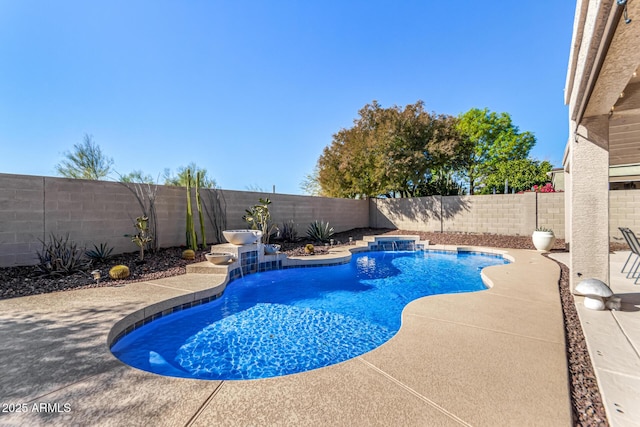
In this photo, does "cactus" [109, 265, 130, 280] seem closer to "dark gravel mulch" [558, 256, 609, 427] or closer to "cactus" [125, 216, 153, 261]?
"cactus" [125, 216, 153, 261]

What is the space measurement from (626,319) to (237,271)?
601cm

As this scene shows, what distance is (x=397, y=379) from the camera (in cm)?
199

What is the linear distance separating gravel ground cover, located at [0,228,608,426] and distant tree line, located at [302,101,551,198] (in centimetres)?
451

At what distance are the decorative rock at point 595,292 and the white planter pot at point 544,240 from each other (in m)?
5.66

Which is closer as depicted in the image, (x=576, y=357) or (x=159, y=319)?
(x=576, y=357)

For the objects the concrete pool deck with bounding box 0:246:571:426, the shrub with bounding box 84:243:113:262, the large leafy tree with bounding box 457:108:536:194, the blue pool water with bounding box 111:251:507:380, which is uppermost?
the large leafy tree with bounding box 457:108:536:194

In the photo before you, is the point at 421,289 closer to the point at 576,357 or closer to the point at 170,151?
the point at 576,357

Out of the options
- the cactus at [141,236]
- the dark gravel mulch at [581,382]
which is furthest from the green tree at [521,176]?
the cactus at [141,236]

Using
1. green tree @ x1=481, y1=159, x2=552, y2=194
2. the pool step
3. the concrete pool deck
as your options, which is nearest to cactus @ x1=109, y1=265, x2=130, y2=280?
the pool step

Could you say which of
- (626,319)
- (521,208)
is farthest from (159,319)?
(521,208)

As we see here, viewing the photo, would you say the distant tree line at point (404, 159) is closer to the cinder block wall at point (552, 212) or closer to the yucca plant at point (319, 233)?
the cinder block wall at point (552, 212)

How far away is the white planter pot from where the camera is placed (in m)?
8.36

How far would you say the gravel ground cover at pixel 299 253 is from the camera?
1.83 m

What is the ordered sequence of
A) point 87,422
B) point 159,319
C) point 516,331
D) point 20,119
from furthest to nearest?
1. point 20,119
2. point 159,319
3. point 516,331
4. point 87,422
